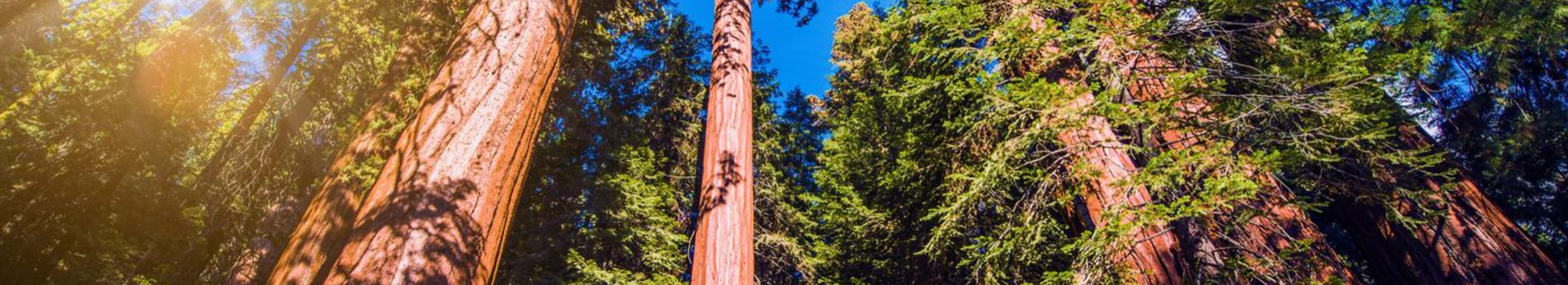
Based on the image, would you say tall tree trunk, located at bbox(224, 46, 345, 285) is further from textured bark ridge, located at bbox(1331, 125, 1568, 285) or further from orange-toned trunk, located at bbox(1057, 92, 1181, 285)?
textured bark ridge, located at bbox(1331, 125, 1568, 285)

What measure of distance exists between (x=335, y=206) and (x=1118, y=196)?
4.80m

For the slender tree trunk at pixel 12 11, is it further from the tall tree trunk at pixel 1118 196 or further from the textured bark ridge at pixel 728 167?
the tall tree trunk at pixel 1118 196

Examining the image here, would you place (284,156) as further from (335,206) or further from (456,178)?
(456,178)

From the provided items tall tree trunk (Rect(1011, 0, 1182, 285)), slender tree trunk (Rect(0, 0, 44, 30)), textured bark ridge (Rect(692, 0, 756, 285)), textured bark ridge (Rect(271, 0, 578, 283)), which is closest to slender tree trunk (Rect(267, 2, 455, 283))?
A: textured bark ridge (Rect(271, 0, 578, 283))

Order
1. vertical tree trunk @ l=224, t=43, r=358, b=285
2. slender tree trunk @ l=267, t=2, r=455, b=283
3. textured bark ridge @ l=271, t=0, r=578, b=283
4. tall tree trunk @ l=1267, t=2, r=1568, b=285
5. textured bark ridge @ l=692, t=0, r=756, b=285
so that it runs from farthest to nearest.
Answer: vertical tree trunk @ l=224, t=43, r=358, b=285 < tall tree trunk @ l=1267, t=2, r=1568, b=285 < textured bark ridge @ l=692, t=0, r=756, b=285 < slender tree trunk @ l=267, t=2, r=455, b=283 < textured bark ridge @ l=271, t=0, r=578, b=283

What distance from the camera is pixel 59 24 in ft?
22.2

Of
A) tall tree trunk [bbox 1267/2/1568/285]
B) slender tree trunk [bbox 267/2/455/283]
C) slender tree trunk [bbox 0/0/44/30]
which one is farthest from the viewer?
slender tree trunk [bbox 0/0/44/30]

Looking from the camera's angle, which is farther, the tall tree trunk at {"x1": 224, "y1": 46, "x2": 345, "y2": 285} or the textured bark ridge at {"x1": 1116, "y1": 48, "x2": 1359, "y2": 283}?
the tall tree trunk at {"x1": 224, "y1": 46, "x2": 345, "y2": 285}

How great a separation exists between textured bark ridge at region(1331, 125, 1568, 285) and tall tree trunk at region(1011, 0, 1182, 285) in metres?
2.16

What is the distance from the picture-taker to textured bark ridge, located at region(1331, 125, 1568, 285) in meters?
4.59

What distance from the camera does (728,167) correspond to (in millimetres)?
4090

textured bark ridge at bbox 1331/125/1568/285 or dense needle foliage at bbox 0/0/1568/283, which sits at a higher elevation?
dense needle foliage at bbox 0/0/1568/283

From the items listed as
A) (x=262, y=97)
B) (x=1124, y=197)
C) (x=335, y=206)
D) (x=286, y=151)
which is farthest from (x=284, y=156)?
(x=1124, y=197)

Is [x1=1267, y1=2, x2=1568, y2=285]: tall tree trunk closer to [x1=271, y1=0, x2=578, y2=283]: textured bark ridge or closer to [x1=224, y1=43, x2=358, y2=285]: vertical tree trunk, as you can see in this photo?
[x1=271, y1=0, x2=578, y2=283]: textured bark ridge
